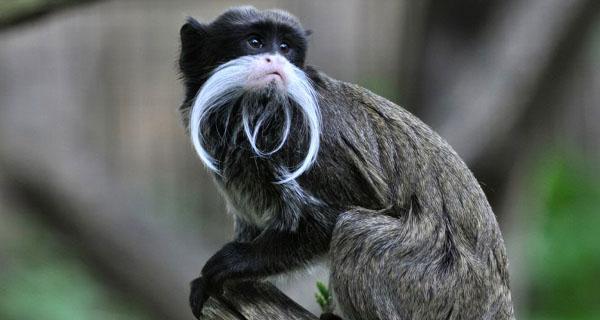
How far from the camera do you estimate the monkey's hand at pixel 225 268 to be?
11.2 ft

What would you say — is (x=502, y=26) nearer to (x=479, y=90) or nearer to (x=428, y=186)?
(x=479, y=90)

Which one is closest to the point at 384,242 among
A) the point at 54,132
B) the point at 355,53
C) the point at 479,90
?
the point at 479,90

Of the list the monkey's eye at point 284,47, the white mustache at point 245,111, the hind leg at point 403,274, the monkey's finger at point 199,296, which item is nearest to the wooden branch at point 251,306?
the monkey's finger at point 199,296

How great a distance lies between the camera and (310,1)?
25.3 ft

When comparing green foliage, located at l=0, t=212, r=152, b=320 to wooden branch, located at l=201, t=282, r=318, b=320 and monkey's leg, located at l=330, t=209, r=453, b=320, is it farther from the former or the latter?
monkey's leg, located at l=330, t=209, r=453, b=320

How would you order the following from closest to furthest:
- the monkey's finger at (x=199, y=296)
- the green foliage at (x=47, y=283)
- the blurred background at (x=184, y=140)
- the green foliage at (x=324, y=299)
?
the monkey's finger at (x=199, y=296)
the green foliage at (x=324, y=299)
the blurred background at (x=184, y=140)
the green foliage at (x=47, y=283)

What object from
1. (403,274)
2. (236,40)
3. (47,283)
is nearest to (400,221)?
(403,274)

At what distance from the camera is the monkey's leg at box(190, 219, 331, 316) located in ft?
11.2

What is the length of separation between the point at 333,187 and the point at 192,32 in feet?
2.74

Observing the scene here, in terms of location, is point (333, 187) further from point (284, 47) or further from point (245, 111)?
point (284, 47)

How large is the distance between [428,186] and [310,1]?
452 centimetres

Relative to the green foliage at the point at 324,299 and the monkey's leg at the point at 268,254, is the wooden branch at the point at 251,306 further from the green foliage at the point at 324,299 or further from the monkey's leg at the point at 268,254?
the green foliage at the point at 324,299

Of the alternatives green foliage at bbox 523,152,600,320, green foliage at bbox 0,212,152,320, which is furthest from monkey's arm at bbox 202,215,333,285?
green foliage at bbox 523,152,600,320

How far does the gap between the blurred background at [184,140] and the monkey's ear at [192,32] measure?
8.14ft
